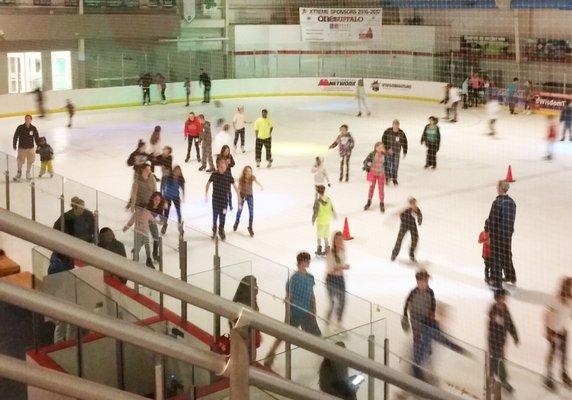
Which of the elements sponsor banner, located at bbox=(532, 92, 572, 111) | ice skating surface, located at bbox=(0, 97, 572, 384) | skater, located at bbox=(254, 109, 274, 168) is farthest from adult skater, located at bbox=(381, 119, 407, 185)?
sponsor banner, located at bbox=(532, 92, 572, 111)

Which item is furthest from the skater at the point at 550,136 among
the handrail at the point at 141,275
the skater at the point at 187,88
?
the handrail at the point at 141,275

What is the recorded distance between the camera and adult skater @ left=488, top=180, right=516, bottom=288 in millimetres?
9992

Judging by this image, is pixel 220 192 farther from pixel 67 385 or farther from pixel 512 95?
pixel 512 95

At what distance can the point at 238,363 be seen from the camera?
57.0 inches

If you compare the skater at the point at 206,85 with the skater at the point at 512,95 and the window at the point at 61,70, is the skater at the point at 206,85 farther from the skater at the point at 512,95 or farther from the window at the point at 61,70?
the skater at the point at 512,95

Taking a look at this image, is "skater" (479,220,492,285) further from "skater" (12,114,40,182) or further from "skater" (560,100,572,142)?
"skater" (560,100,572,142)

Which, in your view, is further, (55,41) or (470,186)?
(55,41)

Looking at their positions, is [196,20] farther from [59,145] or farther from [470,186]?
[470,186]

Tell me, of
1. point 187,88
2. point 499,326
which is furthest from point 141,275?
point 187,88

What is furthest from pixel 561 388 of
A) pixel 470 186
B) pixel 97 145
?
pixel 97 145

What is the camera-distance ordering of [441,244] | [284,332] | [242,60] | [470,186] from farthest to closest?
1. [242,60]
2. [470,186]
3. [441,244]
4. [284,332]

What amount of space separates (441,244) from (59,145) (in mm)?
11709

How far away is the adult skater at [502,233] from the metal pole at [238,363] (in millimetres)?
8912

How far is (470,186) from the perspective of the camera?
16.4 metres
